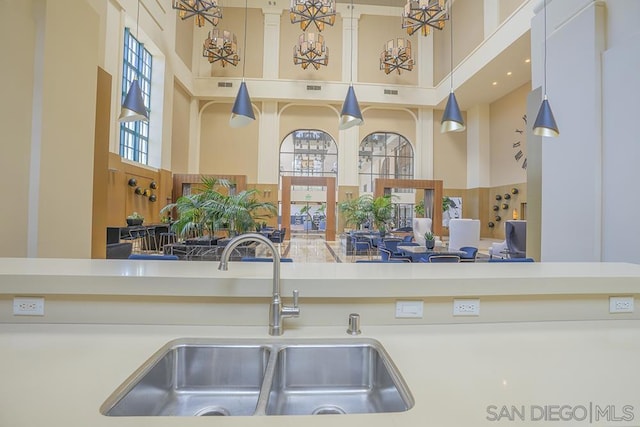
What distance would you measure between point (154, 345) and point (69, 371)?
→ 23cm

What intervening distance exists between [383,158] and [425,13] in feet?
20.8

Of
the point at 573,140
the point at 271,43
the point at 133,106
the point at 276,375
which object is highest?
the point at 271,43

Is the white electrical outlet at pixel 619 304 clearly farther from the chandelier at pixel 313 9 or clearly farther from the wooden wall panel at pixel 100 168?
the chandelier at pixel 313 9

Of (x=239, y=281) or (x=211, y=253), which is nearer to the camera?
(x=239, y=281)

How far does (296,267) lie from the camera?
144 centimetres

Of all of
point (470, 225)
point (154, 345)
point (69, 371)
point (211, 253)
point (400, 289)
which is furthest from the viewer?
point (470, 225)

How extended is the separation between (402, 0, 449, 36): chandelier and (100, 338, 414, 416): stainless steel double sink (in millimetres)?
10676

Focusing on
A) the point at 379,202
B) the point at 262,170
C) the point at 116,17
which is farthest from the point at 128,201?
the point at 379,202

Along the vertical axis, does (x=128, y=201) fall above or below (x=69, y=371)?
above

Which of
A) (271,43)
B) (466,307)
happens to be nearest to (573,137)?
(466,307)

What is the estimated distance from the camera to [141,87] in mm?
9898

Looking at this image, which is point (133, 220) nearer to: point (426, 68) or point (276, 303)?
point (276, 303)

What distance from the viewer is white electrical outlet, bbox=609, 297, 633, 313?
4.30 feet

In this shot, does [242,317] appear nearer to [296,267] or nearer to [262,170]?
[296,267]
